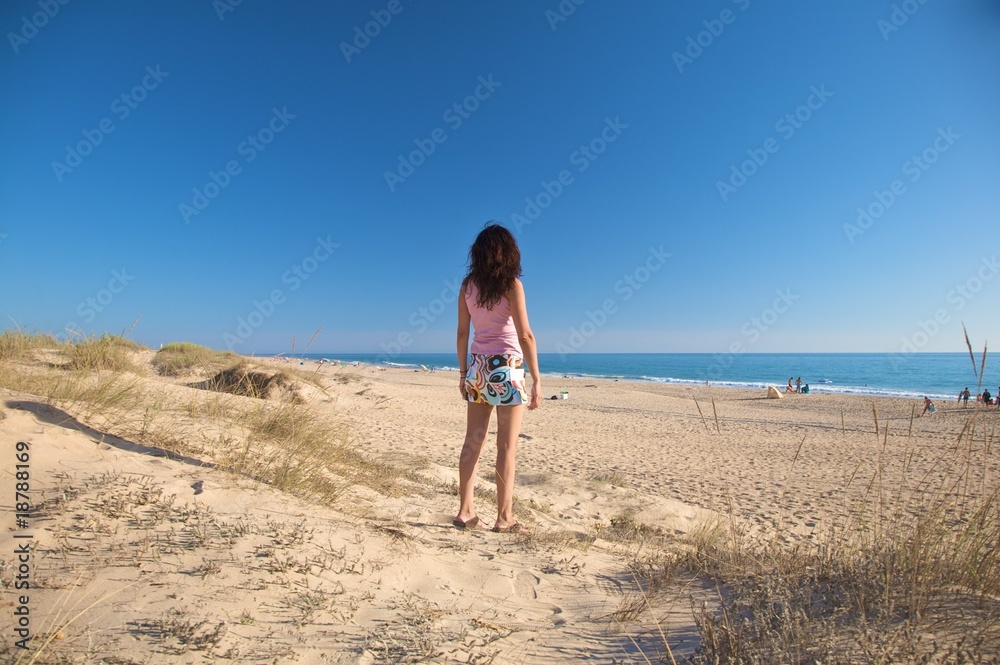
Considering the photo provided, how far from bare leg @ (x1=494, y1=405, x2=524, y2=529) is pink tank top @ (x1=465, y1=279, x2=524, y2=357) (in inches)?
16.0

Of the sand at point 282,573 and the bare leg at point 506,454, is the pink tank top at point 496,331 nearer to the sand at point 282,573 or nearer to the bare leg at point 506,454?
the bare leg at point 506,454

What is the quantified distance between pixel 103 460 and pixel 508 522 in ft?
8.69

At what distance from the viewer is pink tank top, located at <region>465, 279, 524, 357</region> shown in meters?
3.12

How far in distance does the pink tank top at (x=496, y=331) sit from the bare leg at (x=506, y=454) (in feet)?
1.34

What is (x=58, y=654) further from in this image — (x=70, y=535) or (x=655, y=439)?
(x=655, y=439)

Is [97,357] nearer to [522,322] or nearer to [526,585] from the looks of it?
[522,322]

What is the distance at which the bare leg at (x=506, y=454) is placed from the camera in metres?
3.06

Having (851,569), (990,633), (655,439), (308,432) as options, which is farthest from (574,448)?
(990,633)

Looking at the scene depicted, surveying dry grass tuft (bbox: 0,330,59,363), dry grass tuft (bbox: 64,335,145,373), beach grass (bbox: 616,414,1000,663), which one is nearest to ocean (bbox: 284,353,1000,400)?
beach grass (bbox: 616,414,1000,663)

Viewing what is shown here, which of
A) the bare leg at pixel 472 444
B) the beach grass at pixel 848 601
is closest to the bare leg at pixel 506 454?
the bare leg at pixel 472 444

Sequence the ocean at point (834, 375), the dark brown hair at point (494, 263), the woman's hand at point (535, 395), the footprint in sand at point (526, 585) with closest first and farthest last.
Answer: the footprint in sand at point (526, 585) → the woman's hand at point (535, 395) → the dark brown hair at point (494, 263) → the ocean at point (834, 375)

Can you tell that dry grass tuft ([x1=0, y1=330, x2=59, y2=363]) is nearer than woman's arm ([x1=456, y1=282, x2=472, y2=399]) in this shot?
No

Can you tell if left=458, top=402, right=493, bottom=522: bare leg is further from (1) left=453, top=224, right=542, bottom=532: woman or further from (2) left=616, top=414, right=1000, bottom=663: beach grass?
(2) left=616, top=414, right=1000, bottom=663: beach grass

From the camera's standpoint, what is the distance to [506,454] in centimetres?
314
